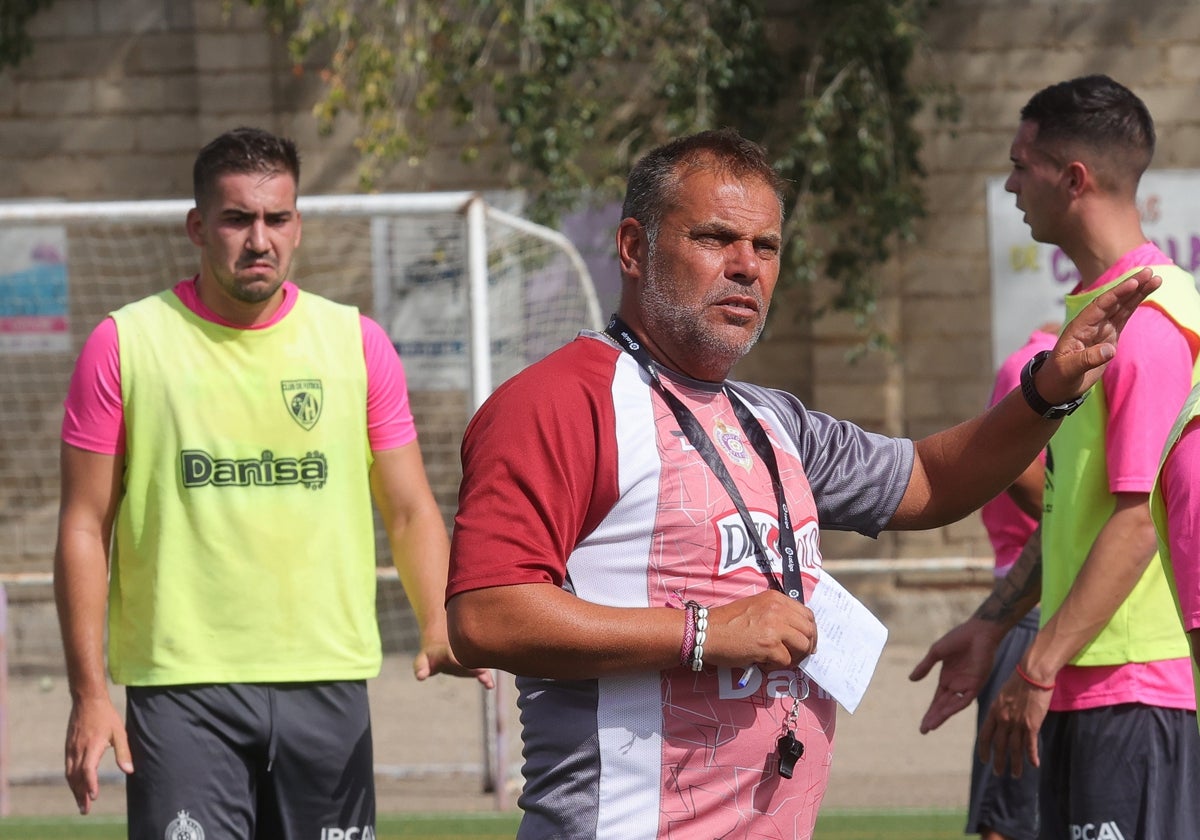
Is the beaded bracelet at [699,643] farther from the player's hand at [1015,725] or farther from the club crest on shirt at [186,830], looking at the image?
the club crest on shirt at [186,830]

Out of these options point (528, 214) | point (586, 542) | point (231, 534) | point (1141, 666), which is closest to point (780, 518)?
point (586, 542)

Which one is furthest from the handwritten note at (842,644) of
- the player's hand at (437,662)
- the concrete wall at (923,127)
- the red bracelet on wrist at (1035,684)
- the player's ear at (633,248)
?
the concrete wall at (923,127)

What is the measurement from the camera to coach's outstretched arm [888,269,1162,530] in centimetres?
277

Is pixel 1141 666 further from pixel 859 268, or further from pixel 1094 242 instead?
pixel 859 268

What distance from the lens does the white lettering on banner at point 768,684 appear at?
2.59m

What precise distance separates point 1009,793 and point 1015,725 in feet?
4.27

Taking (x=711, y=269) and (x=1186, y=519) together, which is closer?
(x=1186, y=519)

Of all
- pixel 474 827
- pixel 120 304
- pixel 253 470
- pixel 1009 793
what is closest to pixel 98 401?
pixel 253 470

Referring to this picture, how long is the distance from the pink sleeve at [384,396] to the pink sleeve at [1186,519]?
2269 mm

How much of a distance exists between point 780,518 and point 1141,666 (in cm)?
123

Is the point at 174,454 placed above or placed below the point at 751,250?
below

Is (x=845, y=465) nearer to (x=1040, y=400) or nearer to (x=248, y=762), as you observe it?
(x=1040, y=400)

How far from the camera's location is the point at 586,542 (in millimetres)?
2586

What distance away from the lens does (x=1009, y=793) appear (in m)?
4.67
